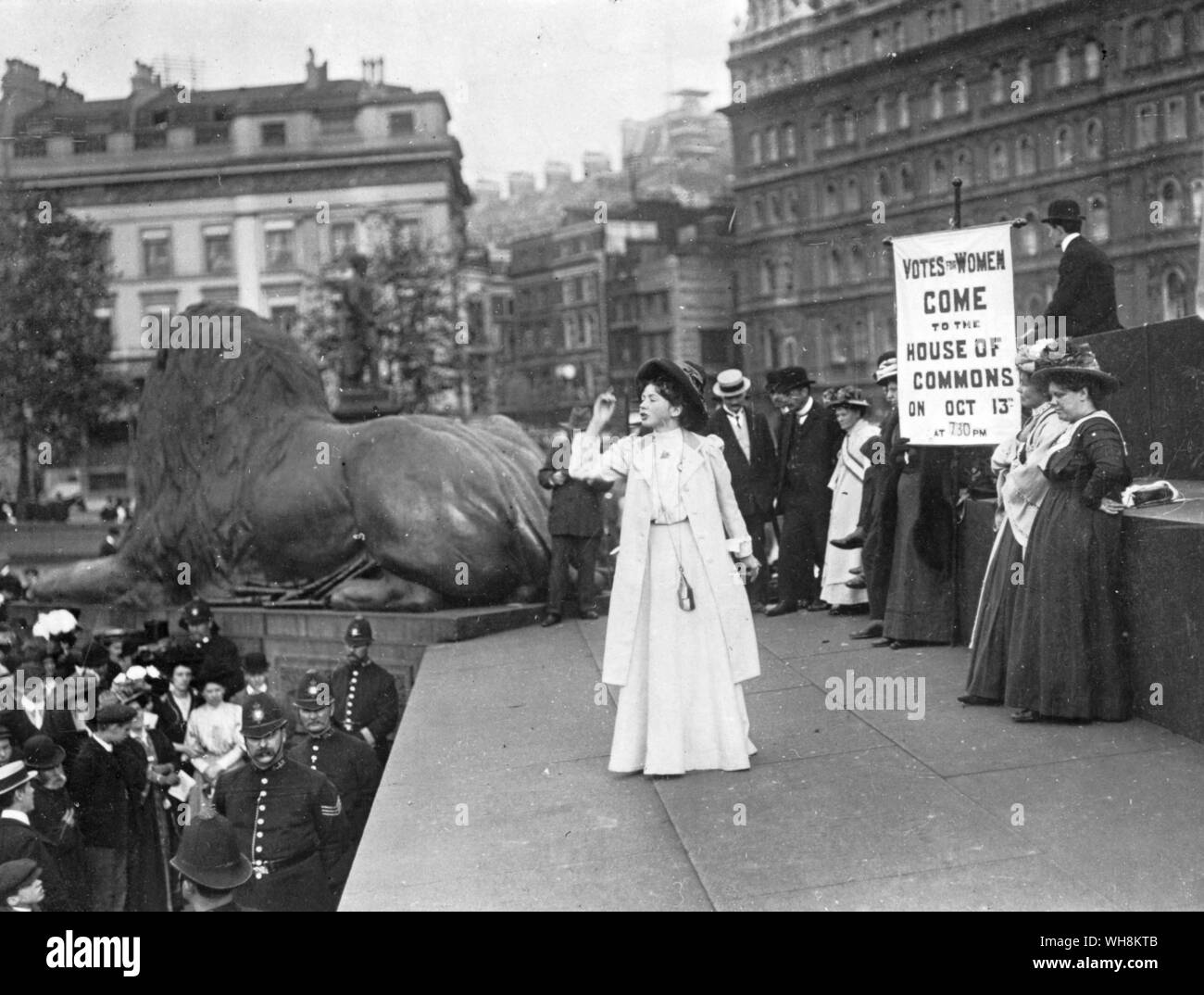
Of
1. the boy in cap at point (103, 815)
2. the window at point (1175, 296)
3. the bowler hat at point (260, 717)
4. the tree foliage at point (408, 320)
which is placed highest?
the tree foliage at point (408, 320)

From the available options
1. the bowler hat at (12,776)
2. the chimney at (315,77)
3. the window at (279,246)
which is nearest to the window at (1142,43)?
the bowler hat at (12,776)

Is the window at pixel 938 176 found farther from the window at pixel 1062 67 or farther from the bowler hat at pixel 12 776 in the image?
the bowler hat at pixel 12 776

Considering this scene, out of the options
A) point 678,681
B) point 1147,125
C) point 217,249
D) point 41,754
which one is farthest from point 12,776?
point 217,249

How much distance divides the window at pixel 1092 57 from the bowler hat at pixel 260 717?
2585 centimetres

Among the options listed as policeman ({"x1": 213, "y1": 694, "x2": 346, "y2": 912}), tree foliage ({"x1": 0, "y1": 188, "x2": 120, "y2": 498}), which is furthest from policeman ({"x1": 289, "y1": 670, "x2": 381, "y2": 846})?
tree foliage ({"x1": 0, "y1": 188, "x2": 120, "y2": 498})

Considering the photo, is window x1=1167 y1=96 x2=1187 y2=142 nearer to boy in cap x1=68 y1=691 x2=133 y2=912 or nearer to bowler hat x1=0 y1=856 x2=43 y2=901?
boy in cap x1=68 y1=691 x2=133 y2=912

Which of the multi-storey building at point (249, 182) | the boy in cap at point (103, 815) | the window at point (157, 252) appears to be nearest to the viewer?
the boy in cap at point (103, 815)

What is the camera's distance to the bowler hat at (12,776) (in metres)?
6.29

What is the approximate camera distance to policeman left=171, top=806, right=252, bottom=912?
6.28 meters

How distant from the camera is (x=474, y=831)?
19.6ft

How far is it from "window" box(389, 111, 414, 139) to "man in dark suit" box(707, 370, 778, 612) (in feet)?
119

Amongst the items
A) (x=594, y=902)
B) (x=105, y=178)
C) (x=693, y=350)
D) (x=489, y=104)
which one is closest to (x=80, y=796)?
(x=594, y=902)

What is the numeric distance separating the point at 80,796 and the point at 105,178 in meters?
41.9

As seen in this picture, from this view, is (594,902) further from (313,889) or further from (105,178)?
(105,178)
